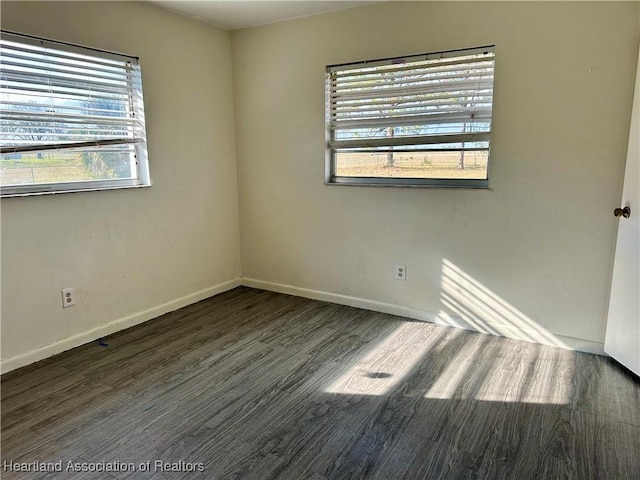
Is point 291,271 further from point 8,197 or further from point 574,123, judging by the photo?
point 574,123

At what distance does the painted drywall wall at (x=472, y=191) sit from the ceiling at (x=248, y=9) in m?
0.10

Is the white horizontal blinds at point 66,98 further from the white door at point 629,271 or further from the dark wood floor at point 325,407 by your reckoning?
the white door at point 629,271

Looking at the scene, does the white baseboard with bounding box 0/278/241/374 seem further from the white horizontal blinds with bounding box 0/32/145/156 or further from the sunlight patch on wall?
the sunlight patch on wall

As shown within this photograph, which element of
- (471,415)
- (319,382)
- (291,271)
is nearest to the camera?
(471,415)

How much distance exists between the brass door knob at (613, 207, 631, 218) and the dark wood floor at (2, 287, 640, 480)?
0.91m

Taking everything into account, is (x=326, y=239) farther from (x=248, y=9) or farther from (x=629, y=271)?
(x=629, y=271)

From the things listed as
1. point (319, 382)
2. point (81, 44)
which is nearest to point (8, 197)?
point (81, 44)

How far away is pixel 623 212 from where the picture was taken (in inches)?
95.0

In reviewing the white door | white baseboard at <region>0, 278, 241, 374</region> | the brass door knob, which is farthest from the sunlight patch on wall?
white baseboard at <region>0, 278, 241, 374</region>

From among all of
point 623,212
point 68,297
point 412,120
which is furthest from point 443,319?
point 68,297

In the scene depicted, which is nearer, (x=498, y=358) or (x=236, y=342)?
A: (x=498, y=358)

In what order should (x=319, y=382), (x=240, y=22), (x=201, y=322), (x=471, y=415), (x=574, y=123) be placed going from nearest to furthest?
(x=471, y=415) < (x=319, y=382) < (x=574, y=123) < (x=201, y=322) < (x=240, y=22)

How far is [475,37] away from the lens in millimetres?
2781

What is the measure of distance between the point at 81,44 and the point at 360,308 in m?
2.71
